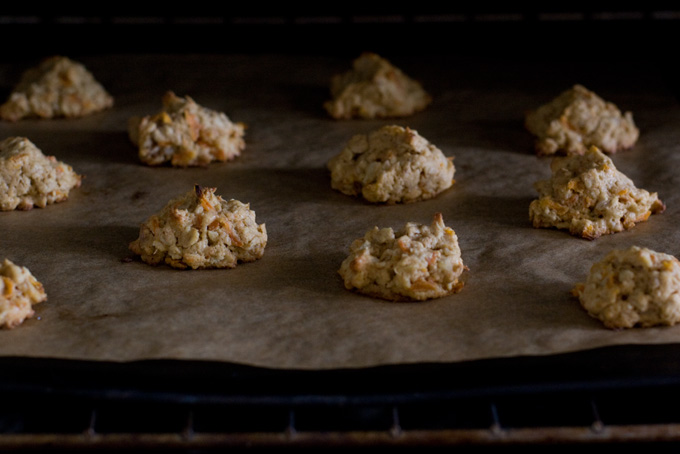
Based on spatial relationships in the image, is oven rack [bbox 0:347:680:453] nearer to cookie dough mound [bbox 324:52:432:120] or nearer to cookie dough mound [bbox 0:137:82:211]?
cookie dough mound [bbox 0:137:82:211]

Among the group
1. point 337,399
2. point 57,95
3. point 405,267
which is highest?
point 57,95

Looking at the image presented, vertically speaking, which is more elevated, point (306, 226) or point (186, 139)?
point (186, 139)

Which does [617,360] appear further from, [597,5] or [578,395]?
[597,5]

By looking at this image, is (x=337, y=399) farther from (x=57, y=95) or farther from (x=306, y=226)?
(x=57, y=95)

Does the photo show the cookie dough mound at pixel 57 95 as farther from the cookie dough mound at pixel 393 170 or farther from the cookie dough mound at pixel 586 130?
the cookie dough mound at pixel 586 130

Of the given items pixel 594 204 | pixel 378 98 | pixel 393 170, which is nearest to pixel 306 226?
pixel 393 170

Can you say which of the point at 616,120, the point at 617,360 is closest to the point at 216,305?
the point at 617,360
